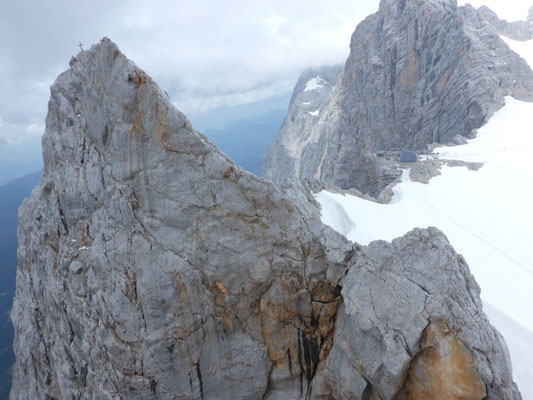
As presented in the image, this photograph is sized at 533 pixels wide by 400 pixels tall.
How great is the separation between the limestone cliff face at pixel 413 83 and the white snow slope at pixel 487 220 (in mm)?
11131

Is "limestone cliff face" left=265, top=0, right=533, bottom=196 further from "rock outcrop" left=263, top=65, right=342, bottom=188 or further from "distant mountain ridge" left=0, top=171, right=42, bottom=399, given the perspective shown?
"distant mountain ridge" left=0, top=171, right=42, bottom=399

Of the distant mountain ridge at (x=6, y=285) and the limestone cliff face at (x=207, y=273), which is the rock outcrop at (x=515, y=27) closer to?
the limestone cliff face at (x=207, y=273)

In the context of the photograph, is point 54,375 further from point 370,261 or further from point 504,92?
point 504,92

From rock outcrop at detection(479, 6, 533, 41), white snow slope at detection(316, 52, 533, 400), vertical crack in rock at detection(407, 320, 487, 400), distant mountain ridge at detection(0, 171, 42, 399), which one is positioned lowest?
distant mountain ridge at detection(0, 171, 42, 399)

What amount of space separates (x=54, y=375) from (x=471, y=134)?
5711 cm

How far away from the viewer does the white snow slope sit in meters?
13.5

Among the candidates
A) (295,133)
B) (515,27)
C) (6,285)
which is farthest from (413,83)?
(6,285)

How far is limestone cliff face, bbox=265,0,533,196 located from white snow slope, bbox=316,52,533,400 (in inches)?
438

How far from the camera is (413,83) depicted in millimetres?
65562

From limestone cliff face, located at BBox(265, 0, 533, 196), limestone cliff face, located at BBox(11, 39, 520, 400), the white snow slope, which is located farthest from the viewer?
limestone cliff face, located at BBox(265, 0, 533, 196)

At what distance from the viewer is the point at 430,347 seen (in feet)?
27.3

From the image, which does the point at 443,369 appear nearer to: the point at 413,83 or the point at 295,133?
the point at 413,83

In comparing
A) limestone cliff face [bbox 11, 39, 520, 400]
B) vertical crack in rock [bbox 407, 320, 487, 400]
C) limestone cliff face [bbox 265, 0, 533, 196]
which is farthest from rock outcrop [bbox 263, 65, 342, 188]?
vertical crack in rock [bbox 407, 320, 487, 400]

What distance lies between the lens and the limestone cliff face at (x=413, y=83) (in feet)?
Answer: 170
